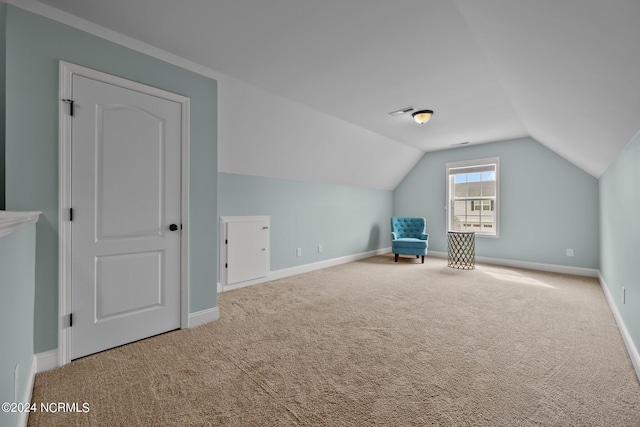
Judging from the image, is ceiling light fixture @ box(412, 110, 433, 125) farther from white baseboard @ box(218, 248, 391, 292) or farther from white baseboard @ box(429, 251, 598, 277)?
white baseboard @ box(429, 251, 598, 277)

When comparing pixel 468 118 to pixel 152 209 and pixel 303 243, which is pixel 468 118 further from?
pixel 152 209

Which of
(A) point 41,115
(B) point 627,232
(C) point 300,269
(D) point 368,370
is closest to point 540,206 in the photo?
(B) point 627,232

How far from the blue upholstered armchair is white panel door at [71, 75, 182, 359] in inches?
173

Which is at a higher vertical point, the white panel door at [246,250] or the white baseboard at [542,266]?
the white panel door at [246,250]

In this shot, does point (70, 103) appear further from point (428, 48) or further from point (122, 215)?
point (428, 48)

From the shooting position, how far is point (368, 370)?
1912mm

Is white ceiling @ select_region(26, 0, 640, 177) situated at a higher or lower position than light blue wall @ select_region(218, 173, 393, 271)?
higher

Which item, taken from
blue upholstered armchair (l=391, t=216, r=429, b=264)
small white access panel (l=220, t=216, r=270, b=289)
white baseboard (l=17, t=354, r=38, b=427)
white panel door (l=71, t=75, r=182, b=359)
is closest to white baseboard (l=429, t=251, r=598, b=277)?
blue upholstered armchair (l=391, t=216, r=429, b=264)

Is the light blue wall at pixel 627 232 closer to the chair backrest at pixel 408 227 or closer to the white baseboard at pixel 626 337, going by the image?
the white baseboard at pixel 626 337

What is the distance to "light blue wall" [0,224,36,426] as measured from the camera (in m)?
1.08

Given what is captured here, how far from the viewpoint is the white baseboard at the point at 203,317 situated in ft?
8.66

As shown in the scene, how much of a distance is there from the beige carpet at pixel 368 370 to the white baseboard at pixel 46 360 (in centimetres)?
10

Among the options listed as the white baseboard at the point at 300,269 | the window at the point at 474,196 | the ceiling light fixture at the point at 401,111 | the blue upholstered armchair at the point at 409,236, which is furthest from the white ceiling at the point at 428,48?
the blue upholstered armchair at the point at 409,236

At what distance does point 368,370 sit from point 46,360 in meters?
2.20
